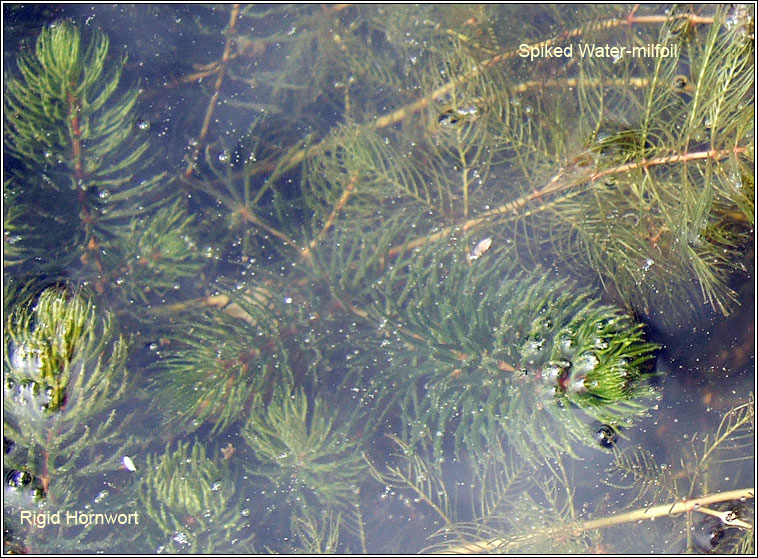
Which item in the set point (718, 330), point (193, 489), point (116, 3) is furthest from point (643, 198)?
point (116, 3)

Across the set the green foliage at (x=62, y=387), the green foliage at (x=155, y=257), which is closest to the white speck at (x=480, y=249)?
the green foliage at (x=155, y=257)

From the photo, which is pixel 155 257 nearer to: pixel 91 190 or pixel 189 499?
pixel 91 190

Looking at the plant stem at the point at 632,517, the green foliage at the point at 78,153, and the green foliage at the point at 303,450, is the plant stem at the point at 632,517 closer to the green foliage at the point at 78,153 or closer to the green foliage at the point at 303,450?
the green foliage at the point at 303,450

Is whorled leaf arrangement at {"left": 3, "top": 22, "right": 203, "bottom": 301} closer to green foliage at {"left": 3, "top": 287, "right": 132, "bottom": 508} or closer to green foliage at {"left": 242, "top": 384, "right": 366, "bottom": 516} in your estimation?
green foliage at {"left": 3, "top": 287, "right": 132, "bottom": 508}

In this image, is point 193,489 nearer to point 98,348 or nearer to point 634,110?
point 98,348

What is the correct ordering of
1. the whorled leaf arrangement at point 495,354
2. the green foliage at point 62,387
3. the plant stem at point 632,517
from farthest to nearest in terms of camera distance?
the plant stem at point 632,517
the whorled leaf arrangement at point 495,354
the green foliage at point 62,387

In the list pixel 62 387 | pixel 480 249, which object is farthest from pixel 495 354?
pixel 62 387

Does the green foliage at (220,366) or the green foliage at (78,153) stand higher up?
the green foliage at (78,153)

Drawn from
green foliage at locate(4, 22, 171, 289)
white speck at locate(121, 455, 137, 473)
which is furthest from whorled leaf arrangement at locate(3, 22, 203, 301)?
white speck at locate(121, 455, 137, 473)
